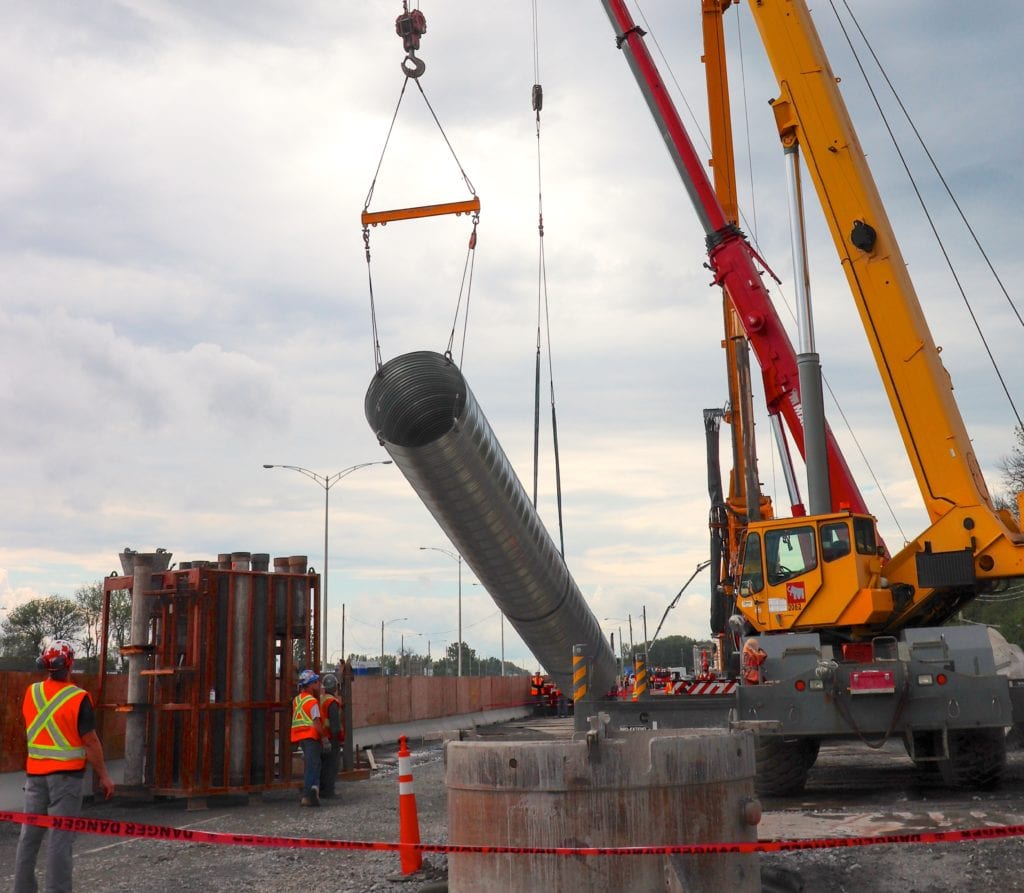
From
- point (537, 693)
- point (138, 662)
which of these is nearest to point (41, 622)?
point (537, 693)

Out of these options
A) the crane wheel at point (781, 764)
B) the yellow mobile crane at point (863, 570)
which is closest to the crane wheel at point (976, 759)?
the yellow mobile crane at point (863, 570)

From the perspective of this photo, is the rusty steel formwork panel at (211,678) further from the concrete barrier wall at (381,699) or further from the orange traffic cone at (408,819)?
the orange traffic cone at (408,819)

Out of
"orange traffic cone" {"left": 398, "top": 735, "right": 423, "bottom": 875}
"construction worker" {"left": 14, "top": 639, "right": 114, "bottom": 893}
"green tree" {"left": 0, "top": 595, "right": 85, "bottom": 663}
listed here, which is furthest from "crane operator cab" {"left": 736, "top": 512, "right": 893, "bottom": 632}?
"green tree" {"left": 0, "top": 595, "right": 85, "bottom": 663}

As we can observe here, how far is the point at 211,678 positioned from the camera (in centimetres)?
1325

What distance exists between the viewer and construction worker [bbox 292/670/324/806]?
1268 centimetres

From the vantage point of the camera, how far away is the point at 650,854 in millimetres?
6219

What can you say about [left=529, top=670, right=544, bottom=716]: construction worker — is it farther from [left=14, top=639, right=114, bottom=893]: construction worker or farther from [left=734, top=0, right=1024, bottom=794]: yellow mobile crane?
[left=14, top=639, right=114, bottom=893]: construction worker

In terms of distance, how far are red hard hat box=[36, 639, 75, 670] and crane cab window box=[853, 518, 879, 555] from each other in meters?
7.95

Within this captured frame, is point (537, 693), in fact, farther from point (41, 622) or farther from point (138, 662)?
point (41, 622)

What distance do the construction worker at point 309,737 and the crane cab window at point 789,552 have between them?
17.4ft

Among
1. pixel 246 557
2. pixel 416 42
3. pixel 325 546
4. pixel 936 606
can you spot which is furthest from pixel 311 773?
pixel 325 546

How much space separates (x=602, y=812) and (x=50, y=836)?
3.41 metres

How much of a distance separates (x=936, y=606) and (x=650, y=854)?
709 centimetres

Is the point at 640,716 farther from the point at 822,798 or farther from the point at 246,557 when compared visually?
the point at 246,557
